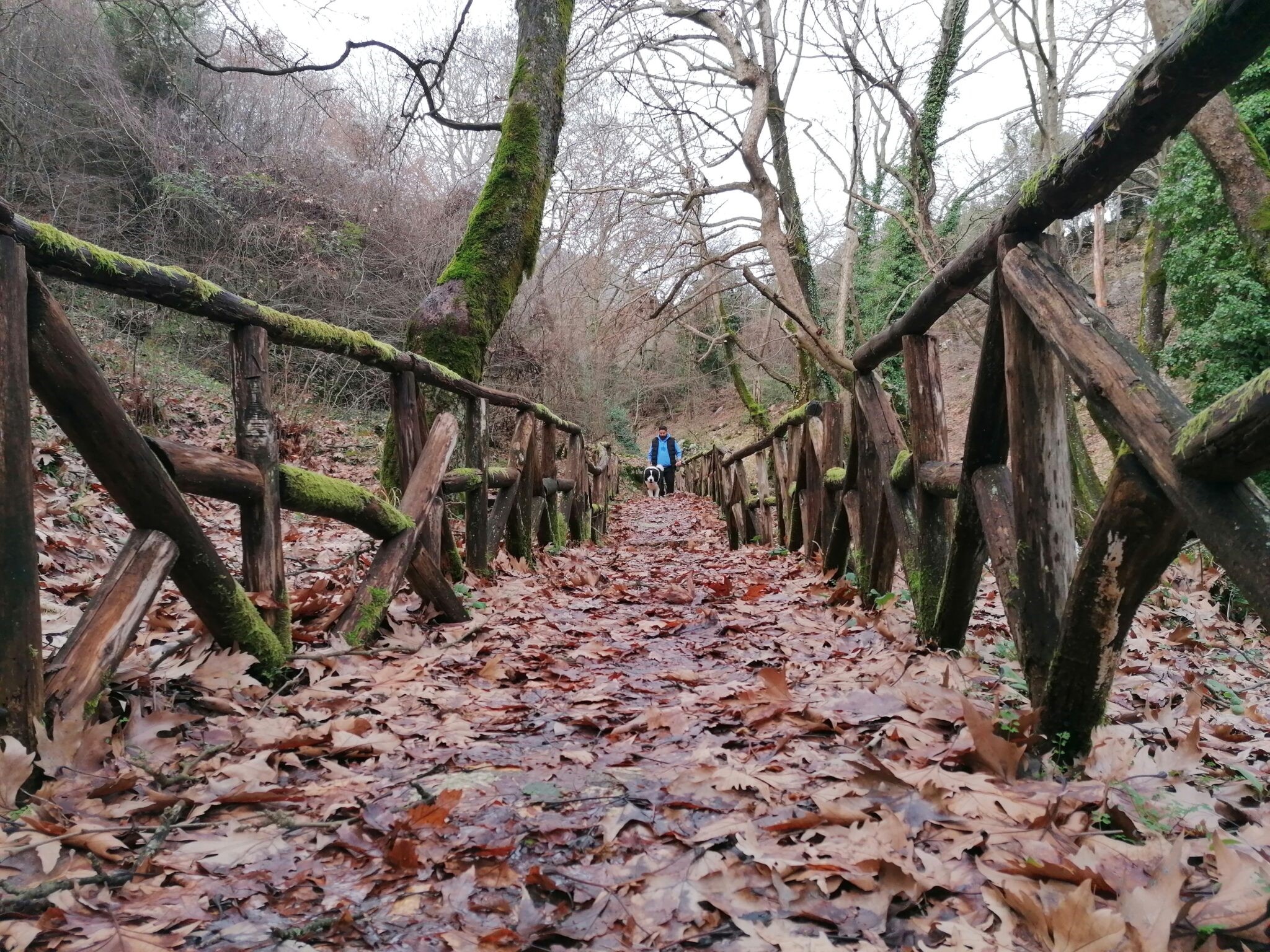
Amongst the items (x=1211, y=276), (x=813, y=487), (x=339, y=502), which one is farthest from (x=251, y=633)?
(x=1211, y=276)

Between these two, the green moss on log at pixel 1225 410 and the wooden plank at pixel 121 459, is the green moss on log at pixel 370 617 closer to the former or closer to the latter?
the wooden plank at pixel 121 459

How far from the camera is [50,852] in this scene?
4.68ft

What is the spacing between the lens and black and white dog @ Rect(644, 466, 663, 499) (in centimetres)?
2303

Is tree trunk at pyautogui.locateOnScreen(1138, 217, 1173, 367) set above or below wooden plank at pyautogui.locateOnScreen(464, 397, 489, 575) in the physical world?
above

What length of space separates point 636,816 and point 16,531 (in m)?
1.62

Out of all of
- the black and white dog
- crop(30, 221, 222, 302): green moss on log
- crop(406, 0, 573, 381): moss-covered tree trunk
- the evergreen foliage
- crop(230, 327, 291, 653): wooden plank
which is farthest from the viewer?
the black and white dog

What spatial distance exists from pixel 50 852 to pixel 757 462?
25.8 feet

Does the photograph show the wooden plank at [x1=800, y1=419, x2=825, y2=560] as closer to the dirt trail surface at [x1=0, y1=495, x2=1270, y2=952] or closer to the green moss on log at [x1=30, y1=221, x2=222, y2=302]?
the dirt trail surface at [x1=0, y1=495, x2=1270, y2=952]

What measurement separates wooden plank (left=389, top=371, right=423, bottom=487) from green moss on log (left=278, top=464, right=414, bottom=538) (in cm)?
40

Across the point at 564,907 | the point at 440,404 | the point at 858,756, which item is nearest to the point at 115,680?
the point at 564,907

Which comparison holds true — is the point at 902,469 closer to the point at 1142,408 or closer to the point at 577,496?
the point at 1142,408

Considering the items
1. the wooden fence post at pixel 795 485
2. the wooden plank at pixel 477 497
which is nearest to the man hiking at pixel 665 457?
the wooden fence post at pixel 795 485

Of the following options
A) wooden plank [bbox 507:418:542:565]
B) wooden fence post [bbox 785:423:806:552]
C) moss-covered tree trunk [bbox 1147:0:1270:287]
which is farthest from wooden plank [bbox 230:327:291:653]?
moss-covered tree trunk [bbox 1147:0:1270:287]

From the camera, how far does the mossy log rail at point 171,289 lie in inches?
73.3
